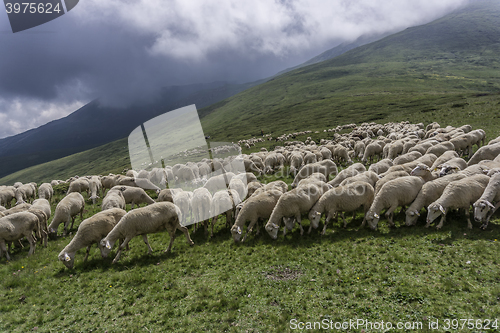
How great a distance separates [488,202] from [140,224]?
1795cm

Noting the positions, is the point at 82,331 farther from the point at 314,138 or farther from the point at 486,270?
the point at 314,138

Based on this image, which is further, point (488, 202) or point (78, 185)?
point (78, 185)

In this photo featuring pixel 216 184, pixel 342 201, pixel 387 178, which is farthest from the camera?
pixel 216 184

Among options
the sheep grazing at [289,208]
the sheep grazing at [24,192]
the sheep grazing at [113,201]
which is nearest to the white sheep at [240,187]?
the sheep grazing at [289,208]

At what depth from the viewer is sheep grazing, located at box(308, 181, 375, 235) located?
14398 mm

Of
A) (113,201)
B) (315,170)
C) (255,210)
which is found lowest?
(315,170)

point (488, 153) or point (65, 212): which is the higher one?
point (65, 212)

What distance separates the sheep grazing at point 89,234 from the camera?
12657mm

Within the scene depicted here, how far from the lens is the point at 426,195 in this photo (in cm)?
1355

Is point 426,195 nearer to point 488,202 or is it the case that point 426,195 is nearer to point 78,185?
point 488,202

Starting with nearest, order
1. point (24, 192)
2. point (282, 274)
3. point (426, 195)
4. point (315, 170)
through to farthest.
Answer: point (282, 274)
point (426, 195)
point (315, 170)
point (24, 192)

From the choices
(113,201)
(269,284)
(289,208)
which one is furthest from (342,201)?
(113,201)

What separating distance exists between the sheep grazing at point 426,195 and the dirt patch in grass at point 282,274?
290 inches

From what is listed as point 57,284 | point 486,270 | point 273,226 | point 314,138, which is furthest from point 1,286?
point 314,138
